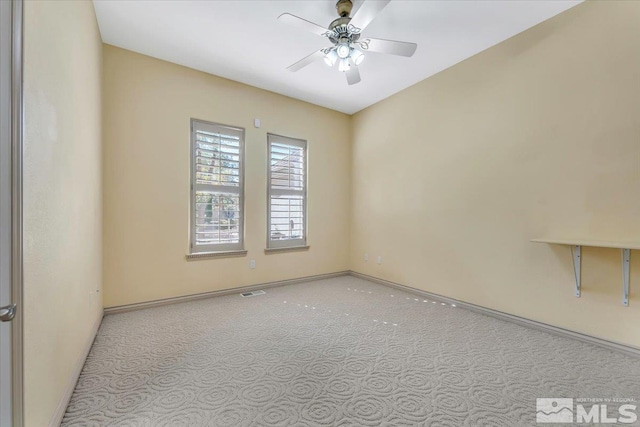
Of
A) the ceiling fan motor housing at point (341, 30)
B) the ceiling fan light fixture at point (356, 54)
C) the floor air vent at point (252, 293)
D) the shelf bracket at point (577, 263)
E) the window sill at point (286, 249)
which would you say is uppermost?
the ceiling fan motor housing at point (341, 30)

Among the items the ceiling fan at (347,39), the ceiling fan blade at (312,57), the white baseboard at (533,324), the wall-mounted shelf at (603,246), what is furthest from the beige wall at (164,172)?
the wall-mounted shelf at (603,246)

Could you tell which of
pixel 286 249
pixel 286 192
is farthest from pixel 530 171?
pixel 286 249

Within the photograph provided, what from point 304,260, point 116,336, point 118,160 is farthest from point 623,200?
point 118,160

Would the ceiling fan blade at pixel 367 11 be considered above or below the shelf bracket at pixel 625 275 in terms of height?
above

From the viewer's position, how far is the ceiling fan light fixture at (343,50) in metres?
2.42

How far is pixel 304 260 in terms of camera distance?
14.8ft

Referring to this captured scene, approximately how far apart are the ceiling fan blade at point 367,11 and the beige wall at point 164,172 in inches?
86.7

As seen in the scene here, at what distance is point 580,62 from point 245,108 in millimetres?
3658

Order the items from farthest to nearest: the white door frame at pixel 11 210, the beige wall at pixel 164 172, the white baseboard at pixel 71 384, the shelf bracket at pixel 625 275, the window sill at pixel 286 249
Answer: the window sill at pixel 286 249 < the beige wall at pixel 164 172 < the shelf bracket at pixel 625 275 < the white baseboard at pixel 71 384 < the white door frame at pixel 11 210

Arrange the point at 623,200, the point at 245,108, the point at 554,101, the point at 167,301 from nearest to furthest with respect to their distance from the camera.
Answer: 1. the point at 623,200
2. the point at 554,101
3. the point at 167,301
4. the point at 245,108

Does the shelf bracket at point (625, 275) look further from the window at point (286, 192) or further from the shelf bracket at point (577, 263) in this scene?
the window at point (286, 192)

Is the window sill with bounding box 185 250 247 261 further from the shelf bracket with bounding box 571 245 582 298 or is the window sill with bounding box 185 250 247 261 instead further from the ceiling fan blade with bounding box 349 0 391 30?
the shelf bracket with bounding box 571 245 582 298

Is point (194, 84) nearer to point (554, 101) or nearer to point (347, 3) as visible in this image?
point (347, 3)

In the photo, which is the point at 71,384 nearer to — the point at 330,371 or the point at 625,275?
the point at 330,371
